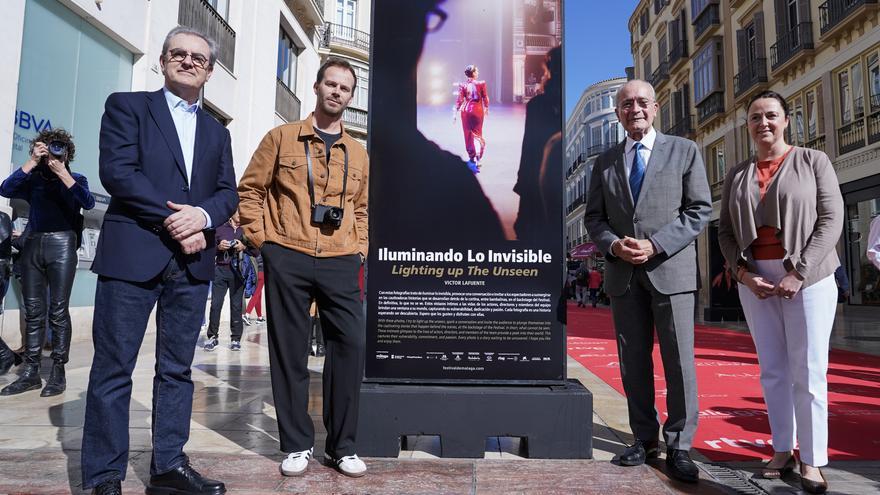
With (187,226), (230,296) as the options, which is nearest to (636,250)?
(187,226)

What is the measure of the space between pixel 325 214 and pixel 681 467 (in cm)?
218

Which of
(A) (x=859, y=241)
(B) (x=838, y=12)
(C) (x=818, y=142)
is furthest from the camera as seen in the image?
(C) (x=818, y=142)

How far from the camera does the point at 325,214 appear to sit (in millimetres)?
2959

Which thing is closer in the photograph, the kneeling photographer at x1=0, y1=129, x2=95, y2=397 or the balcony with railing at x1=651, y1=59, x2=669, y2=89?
the kneeling photographer at x1=0, y1=129, x2=95, y2=397

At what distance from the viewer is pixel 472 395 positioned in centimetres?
322

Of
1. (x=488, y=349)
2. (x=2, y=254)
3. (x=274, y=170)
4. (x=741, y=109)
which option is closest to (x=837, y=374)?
(x=488, y=349)

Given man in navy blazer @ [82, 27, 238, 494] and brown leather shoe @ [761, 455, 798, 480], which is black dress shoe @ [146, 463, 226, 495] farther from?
brown leather shoe @ [761, 455, 798, 480]

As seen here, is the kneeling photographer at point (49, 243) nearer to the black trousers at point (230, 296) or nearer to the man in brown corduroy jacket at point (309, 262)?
the man in brown corduroy jacket at point (309, 262)

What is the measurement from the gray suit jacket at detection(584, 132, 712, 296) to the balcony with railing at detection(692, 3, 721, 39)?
25.0m

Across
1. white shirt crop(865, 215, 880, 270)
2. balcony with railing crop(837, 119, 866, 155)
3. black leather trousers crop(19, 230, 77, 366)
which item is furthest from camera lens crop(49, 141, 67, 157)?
balcony with railing crop(837, 119, 866, 155)

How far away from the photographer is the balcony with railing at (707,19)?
Answer: 24500mm

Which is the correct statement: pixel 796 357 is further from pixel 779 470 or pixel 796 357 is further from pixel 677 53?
pixel 677 53

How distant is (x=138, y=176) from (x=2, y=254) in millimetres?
3751

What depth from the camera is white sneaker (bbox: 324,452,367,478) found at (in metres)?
2.87
